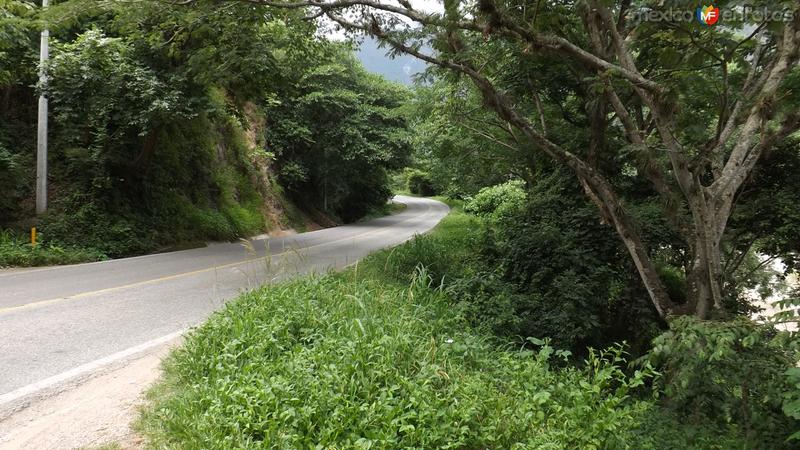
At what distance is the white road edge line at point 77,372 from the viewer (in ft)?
12.4

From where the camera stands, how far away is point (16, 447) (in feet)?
10.0

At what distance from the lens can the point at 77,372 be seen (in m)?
4.28

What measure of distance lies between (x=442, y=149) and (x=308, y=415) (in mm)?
10827

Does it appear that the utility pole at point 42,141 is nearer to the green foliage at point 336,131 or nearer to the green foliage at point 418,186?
the green foliage at point 336,131

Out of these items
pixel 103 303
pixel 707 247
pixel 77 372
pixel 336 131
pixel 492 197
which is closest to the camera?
pixel 77 372

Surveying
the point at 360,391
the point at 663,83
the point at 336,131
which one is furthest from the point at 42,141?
the point at 336,131

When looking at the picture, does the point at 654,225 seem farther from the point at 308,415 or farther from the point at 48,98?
the point at 48,98

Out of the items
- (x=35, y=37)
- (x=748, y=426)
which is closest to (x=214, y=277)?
(x=748, y=426)

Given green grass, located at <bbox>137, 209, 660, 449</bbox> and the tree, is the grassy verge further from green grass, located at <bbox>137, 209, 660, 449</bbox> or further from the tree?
the tree

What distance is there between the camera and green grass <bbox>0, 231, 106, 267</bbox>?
9867mm

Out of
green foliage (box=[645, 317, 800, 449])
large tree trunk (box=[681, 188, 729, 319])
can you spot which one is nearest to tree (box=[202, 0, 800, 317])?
large tree trunk (box=[681, 188, 729, 319])

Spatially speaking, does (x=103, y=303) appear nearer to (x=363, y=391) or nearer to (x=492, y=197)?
(x=363, y=391)

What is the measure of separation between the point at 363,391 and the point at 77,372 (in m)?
2.83

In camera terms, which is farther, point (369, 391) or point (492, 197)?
point (492, 197)
